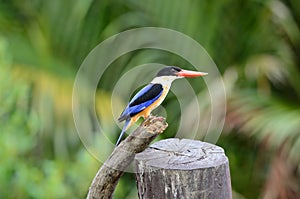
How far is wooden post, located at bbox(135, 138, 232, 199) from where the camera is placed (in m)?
1.40

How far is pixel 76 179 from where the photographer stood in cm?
240

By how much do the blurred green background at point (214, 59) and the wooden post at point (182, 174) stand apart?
144 centimetres

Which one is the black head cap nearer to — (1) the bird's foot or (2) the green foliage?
(1) the bird's foot

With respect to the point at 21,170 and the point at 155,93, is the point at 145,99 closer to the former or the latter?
the point at 155,93

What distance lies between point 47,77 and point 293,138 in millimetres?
1247

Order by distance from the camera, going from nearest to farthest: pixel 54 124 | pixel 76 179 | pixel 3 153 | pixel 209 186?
pixel 209 186 → pixel 3 153 → pixel 76 179 → pixel 54 124

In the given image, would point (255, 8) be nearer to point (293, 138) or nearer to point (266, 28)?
point (266, 28)

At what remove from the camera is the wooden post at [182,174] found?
1395 millimetres

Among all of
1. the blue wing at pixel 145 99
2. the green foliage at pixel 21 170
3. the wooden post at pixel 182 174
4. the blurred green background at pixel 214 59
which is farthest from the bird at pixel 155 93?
the blurred green background at pixel 214 59

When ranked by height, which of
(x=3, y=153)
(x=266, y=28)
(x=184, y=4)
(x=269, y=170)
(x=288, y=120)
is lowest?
(x=269, y=170)

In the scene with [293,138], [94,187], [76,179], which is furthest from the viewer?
[293,138]

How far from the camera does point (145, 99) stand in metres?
1.40

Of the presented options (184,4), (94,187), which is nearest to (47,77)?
(184,4)

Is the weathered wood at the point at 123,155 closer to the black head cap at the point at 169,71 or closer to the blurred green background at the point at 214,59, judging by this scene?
the black head cap at the point at 169,71
